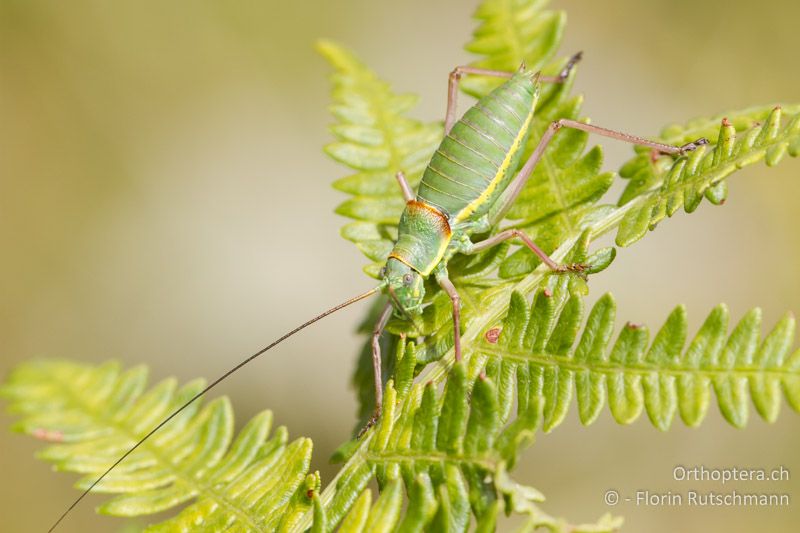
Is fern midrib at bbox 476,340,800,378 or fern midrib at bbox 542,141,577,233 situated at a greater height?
fern midrib at bbox 542,141,577,233

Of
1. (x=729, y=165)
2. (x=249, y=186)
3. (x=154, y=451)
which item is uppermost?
(x=249, y=186)

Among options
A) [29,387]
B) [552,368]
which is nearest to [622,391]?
[552,368]

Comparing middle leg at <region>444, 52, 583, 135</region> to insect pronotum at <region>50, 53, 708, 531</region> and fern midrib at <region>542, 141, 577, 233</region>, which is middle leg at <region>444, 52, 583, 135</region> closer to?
insect pronotum at <region>50, 53, 708, 531</region>

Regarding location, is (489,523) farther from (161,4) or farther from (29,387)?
(161,4)

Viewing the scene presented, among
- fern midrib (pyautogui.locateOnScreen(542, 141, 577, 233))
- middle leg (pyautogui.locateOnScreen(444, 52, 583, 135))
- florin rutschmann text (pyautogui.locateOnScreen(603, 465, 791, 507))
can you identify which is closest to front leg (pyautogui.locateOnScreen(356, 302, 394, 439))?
fern midrib (pyautogui.locateOnScreen(542, 141, 577, 233))

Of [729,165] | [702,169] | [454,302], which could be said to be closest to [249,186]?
Answer: [454,302]

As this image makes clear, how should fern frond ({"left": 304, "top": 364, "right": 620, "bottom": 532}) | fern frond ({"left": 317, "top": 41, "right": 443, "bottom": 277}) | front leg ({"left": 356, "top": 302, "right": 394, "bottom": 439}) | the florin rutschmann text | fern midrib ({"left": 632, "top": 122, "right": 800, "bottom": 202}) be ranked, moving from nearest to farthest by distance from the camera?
fern frond ({"left": 304, "top": 364, "right": 620, "bottom": 532}), fern midrib ({"left": 632, "top": 122, "right": 800, "bottom": 202}), front leg ({"left": 356, "top": 302, "right": 394, "bottom": 439}), fern frond ({"left": 317, "top": 41, "right": 443, "bottom": 277}), the florin rutschmann text

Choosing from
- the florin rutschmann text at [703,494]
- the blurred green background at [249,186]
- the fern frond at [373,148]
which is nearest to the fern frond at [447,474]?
the fern frond at [373,148]

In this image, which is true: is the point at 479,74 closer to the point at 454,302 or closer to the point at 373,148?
the point at 373,148
